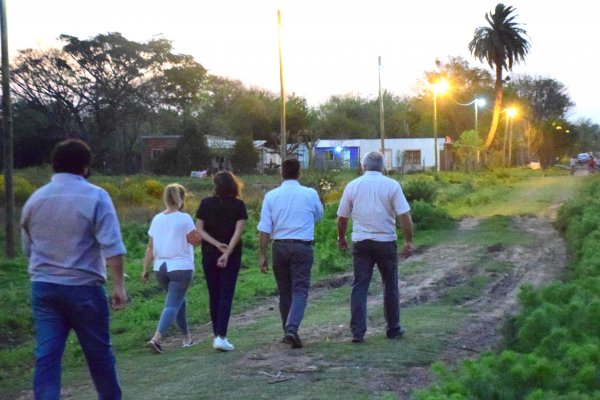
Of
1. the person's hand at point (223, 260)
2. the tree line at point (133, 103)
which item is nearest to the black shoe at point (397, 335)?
the person's hand at point (223, 260)

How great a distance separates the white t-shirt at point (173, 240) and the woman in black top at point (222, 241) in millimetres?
164

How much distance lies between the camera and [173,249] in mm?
9461

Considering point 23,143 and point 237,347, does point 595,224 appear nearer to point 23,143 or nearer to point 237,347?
point 237,347

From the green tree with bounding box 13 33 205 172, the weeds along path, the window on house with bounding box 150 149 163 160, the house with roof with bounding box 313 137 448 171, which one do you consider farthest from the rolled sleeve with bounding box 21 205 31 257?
the house with roof with bounding box 313 137 448 171

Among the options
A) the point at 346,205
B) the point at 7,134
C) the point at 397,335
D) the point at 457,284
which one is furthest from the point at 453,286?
the point at 7,134

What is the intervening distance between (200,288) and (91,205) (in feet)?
31.4

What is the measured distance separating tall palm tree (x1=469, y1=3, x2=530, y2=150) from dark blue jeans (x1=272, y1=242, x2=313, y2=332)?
49660 millimetres

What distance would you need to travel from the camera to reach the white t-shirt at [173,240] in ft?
30.9

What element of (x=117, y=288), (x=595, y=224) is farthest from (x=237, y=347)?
(x=595, y=224)

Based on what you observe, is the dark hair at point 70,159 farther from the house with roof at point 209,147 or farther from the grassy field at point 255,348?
the house with roof at point 209,147

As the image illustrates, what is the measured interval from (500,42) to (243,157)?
63.8ft

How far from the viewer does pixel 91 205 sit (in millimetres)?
6012

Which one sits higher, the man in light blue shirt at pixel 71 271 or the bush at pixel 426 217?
the man in light blue shirt at pixel 71 271

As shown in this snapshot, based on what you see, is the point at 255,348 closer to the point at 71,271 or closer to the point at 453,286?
the point at 71,271
